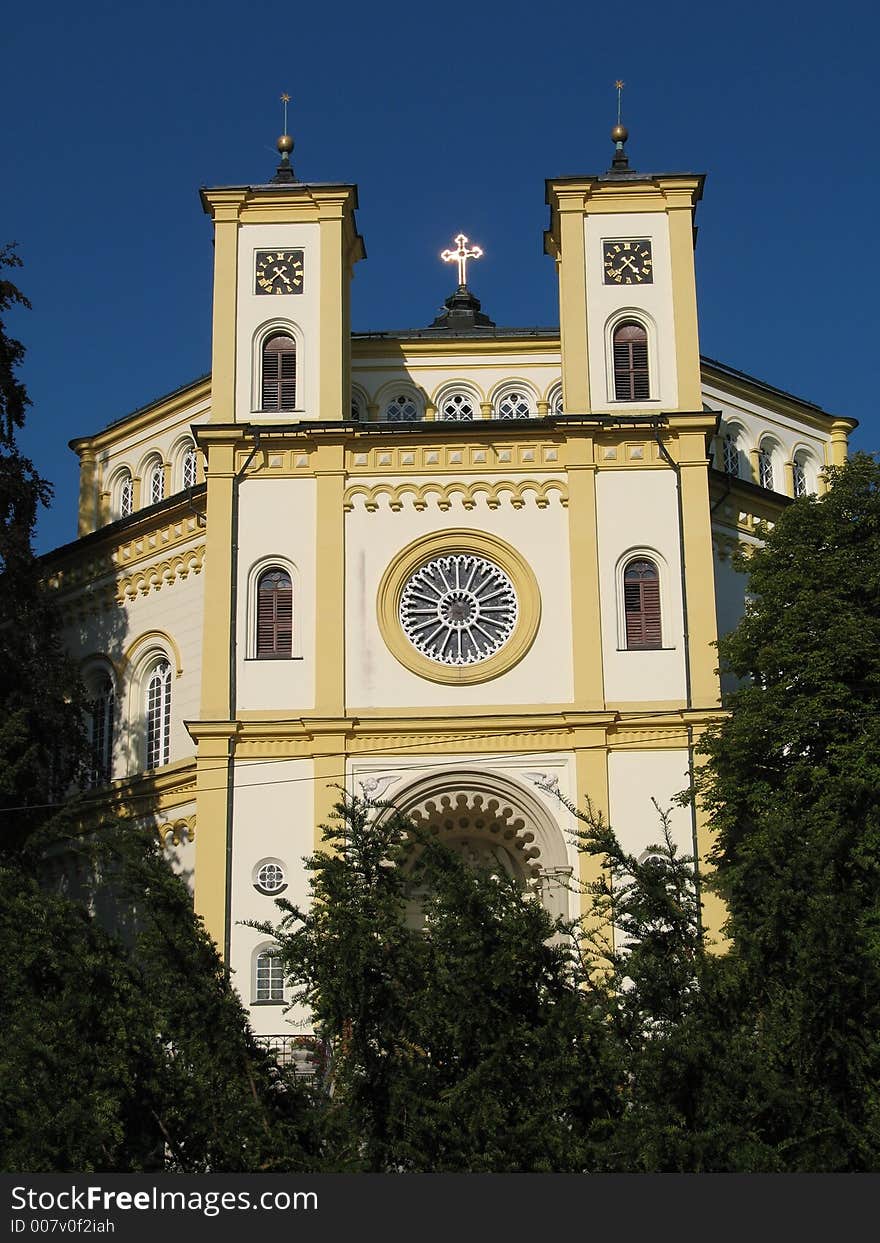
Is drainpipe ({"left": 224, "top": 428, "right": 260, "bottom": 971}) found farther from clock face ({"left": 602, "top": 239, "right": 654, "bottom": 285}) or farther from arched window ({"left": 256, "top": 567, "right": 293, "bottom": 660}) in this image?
clock face ({"left": 602, "top": 239, "right": 654, "bottom": 285})

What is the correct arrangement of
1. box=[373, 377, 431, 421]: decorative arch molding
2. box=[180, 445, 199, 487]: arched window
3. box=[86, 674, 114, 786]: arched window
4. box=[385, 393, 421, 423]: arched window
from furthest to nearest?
1. box=[180, 445, 199, 487]: arched window
2. box=[373, 377, 431, 421]: decorative arch molding
3. box=[385, 393, 421, 423]: arched window
4. box=[86, 674, 114, 786]: arched window

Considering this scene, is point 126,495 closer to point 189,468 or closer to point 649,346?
point 189,468

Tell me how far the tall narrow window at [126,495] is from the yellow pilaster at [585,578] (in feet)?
43.0

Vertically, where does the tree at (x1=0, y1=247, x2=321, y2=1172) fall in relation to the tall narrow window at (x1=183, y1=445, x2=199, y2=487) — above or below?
below

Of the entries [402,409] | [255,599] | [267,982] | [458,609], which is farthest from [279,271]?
[267,982]

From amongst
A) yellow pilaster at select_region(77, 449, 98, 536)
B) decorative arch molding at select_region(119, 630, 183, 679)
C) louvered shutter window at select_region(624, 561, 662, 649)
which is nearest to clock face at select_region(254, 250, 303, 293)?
decorative arch molding at select_region(119, 630, 183, 679)

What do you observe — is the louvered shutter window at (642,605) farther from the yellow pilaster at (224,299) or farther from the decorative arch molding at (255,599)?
the yellow pilaster at (224,299)

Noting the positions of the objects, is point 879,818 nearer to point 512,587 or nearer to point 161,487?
point 512,587

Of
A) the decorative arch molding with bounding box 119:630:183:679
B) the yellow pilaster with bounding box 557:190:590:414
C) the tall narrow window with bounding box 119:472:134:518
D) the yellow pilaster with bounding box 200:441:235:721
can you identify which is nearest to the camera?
the yellow pilaster with bounding box 200:441:235:721

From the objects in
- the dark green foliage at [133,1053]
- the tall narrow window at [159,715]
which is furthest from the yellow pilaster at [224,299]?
the dark green foliage at [133,1053]

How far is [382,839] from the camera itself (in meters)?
27.2

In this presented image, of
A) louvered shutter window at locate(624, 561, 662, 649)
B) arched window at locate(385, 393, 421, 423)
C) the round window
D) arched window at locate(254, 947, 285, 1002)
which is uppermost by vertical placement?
arched window at locate(385, 393, 421, 423)

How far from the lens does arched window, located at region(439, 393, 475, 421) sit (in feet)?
153

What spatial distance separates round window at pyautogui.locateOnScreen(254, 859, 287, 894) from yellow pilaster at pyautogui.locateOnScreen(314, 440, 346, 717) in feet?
10.1
